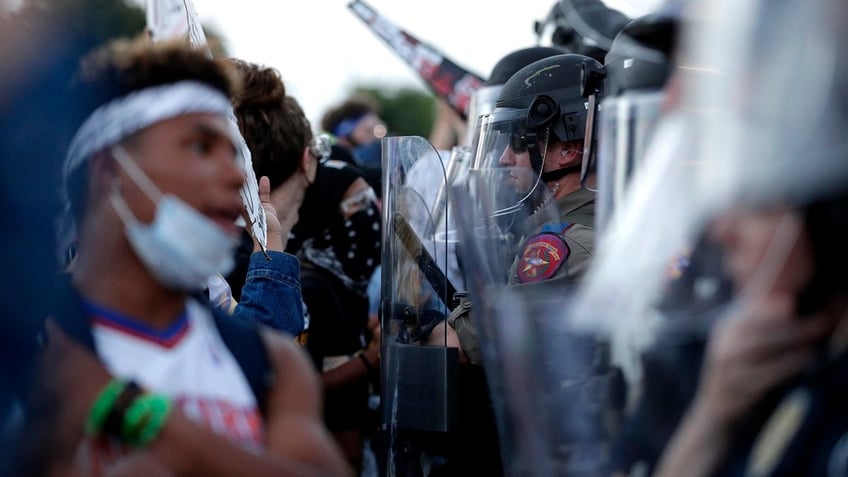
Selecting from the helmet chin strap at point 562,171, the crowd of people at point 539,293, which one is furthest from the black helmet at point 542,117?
the crowd of people at point 539,293

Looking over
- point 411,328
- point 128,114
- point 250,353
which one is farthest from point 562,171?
point 128,114

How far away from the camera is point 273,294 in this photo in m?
2.94

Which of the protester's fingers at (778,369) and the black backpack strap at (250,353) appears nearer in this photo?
the protester's fingers at (778,369)

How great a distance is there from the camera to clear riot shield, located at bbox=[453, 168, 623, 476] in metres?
1.96

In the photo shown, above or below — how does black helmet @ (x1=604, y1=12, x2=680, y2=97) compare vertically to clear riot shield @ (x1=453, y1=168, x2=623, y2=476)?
above

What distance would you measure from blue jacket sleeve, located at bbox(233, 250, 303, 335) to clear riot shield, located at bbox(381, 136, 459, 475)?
12.2 inches

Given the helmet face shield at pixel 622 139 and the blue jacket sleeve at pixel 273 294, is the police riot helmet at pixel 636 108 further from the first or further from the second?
the blue jacket sleeve at pixel 273 294

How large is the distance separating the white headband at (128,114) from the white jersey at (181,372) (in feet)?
0.91

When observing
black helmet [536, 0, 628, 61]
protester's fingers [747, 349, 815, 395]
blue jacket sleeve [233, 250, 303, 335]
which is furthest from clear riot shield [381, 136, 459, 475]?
black helmet [536, 0, 628, 61]

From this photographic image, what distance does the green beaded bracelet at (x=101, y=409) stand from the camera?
5.32 ft

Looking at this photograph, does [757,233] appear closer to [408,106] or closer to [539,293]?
[539,293]

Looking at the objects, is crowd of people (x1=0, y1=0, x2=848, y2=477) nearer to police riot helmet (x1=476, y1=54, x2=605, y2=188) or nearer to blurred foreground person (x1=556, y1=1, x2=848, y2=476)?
blurred foreground person (x1=556, y1=1, x2=848, y2=476)

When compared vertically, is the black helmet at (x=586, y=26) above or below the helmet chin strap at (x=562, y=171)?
above

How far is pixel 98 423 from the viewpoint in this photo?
5.33 ft
